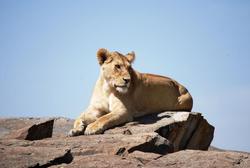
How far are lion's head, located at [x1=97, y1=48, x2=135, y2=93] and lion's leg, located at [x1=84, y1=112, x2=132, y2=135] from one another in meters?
0.70

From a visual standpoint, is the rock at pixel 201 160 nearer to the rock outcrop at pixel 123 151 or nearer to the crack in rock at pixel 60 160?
the rock outcrop at pixel 123 151

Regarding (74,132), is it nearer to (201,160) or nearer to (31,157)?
(31,157)

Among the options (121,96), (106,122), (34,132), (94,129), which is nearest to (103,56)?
(121,96)

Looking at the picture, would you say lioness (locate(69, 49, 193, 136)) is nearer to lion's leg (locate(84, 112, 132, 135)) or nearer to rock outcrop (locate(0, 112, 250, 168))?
lion's leg (locate(84, 112, 132, 135))

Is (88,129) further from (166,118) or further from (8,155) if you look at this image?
(8,155)

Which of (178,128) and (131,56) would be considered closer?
(178,128)

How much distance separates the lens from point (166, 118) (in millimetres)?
12836

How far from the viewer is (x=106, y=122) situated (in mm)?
11633

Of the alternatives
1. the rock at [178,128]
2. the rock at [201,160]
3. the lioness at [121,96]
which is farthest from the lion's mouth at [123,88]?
the rock at [201,160]

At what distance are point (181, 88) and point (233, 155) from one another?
22.0 feet

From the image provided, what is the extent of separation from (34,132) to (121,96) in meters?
2.88

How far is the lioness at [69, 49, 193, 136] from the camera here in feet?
39.4

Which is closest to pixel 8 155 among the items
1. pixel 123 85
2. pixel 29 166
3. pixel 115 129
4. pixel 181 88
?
pixel 29 166

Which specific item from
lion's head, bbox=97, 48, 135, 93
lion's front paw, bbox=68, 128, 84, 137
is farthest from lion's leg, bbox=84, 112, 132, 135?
lion's head, bbox=97, 48, 135, 93
